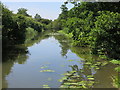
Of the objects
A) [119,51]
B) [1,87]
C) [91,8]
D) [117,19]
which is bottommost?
[1,87]

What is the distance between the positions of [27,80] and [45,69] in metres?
2.83

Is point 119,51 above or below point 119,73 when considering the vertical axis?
above

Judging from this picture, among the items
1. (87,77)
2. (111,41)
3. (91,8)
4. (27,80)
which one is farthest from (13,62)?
(91,8)

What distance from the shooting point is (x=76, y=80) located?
1156 centimetres

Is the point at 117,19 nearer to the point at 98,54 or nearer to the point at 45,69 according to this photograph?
the point at 98,54

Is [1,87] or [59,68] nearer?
[1,87]

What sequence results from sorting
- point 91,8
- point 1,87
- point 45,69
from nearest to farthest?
point 1,87
point 45,69
point 91,8

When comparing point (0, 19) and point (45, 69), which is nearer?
point (45, 69)

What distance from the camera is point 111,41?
17.3 metres

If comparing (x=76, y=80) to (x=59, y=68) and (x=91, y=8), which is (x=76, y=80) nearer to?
(x=59, y=68)

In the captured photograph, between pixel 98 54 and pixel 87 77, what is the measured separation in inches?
292

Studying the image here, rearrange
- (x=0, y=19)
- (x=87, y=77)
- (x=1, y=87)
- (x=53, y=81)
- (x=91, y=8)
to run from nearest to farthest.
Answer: (x=1, y=87) → (x=53, y=81) → (x=87, y=77) → (x=0, y=19) → (x=91, y=8)

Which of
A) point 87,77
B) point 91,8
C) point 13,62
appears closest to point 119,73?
point 87,77

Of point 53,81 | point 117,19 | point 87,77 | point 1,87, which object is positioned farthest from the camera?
point 117,19
